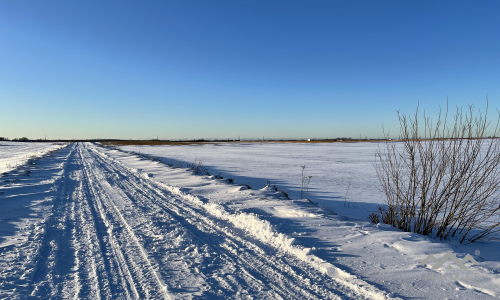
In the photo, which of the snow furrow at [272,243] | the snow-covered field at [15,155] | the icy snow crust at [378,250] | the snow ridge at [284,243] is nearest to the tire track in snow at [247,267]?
the snow furrow at [272,243]

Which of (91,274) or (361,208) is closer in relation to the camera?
(91,274)

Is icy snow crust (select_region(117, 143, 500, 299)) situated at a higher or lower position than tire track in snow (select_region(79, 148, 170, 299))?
higher

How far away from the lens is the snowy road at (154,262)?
276 cm

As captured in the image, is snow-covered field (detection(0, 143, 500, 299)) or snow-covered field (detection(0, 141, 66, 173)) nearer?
snow-covered field (detection(0, 143, 500, 299))

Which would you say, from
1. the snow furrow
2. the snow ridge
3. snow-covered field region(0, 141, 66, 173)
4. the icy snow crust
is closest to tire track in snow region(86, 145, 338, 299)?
the snow furrow

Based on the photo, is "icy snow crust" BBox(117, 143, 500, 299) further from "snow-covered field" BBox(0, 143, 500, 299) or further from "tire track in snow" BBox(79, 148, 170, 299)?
"tire track in snow" BBox(79, 148, 170, 299)

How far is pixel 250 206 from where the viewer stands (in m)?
6.05

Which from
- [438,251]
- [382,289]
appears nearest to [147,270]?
[382,289]

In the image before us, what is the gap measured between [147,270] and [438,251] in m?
3.92

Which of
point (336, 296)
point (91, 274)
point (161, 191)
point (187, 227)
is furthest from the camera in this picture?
point (161, 191)

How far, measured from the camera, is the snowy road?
2760 mm

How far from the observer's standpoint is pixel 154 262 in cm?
338

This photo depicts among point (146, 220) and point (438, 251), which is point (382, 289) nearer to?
point (438, 251)

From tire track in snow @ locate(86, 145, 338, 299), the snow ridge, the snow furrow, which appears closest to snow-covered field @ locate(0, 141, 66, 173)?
the snow furrow
